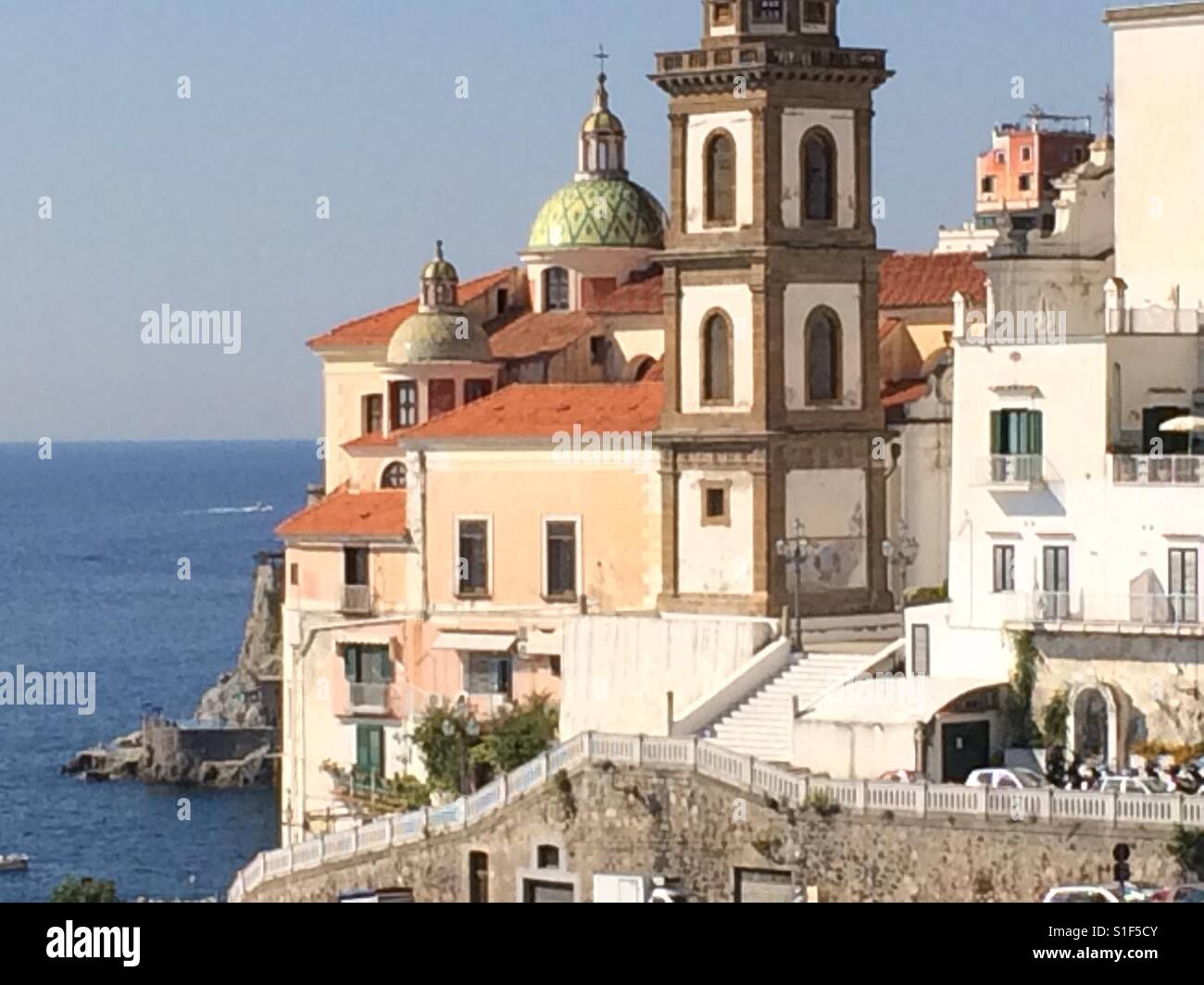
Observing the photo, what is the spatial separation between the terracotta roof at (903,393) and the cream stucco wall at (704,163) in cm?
503

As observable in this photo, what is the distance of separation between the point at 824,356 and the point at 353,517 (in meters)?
11.4

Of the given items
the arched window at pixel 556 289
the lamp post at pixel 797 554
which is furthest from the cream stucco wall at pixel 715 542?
the arched window at pixel 556 289

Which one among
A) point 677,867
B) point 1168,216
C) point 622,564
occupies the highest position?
point 1168,216

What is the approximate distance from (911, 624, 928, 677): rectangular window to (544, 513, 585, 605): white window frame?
33.3ft

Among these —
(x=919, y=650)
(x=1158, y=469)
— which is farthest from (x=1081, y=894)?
(x=919, y=650)

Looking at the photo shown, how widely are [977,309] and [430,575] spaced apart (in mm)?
11375

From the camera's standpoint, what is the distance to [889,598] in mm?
73750

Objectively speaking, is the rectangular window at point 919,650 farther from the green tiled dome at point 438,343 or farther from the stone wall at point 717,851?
the green tiled dome at point 438,343

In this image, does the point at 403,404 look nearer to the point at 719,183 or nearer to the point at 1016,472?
the point at 719,183

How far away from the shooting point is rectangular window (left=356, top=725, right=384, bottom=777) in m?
78.5

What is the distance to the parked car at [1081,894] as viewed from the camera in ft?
182

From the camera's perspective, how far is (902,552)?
240 ft
